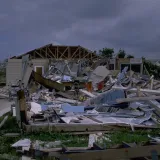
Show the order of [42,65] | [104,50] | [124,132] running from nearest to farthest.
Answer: [124,132]
[42,65]
[104,50]

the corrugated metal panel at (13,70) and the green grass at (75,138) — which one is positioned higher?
the corrugated metal panel at (13,70)

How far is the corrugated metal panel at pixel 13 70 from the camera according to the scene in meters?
25.8

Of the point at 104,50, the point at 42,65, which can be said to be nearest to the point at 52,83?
the point at 42,65

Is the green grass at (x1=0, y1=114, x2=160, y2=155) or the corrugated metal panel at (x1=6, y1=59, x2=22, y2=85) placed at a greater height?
the corrugated metal panel at (x1=6, y1=59, x2=22, y2=85)

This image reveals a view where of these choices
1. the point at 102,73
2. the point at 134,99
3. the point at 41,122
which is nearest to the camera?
the point at 41,122

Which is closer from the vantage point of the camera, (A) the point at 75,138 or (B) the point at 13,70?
(A) the point at 75,138

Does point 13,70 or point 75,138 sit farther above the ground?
point 13,70

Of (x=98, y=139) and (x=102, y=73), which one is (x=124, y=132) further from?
(x=102, y=73)

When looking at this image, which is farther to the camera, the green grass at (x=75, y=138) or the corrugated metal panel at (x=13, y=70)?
the corrugated metal panel at (x=13, y=70)

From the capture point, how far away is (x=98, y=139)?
7.27 metres

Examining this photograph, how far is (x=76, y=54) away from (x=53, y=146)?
84.6ft

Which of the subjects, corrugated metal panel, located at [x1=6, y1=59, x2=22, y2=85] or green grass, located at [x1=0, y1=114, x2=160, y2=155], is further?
corrugated metal panel, located at [x1=6, y1=59, x2=22, y2=85]

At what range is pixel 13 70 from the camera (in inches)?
1036

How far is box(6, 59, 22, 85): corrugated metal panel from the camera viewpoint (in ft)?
84.6
